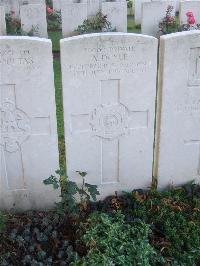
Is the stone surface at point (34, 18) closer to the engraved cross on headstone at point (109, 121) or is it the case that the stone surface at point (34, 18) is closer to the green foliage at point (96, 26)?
the green foliage at point (96, 26)

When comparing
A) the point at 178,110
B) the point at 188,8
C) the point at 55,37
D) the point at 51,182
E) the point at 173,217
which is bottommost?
the point at 173,217

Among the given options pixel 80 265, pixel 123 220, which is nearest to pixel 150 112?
pixel 123 220

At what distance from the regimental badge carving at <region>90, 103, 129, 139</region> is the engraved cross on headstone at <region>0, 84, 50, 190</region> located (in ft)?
1.44

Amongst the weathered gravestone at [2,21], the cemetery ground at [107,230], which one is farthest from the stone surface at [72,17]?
the cemetery ground at [107,230]

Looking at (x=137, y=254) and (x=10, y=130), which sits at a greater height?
(x=10, y=130)

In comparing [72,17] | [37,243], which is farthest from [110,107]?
[72,17]

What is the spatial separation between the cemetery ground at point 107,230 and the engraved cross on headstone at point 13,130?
0.44 meters

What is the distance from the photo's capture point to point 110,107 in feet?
12.4

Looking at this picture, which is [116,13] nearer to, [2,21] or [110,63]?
[2,21]

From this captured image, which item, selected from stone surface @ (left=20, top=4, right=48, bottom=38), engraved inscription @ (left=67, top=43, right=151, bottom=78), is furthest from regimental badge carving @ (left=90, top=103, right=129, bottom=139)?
stone surface @ (left=20, top=4, right=48, bottom=38)

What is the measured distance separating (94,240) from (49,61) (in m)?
1.52

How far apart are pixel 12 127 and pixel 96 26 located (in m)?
5.92

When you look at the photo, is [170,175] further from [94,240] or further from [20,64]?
[20,64]

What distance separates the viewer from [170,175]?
424 centimetres
